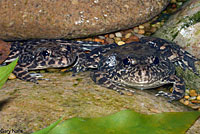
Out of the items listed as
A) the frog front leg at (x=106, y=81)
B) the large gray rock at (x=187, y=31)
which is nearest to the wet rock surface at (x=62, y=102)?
the frog front leg at (x=106, y=81)

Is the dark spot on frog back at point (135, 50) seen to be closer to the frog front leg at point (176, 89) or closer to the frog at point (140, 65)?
the frog at point (140, 65)

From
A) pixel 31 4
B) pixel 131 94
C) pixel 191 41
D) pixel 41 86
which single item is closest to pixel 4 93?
pixel 41 86

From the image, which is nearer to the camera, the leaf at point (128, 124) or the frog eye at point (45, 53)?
the leaf at point (128, 124)

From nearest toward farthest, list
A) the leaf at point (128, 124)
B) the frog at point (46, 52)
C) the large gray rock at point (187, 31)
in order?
1. the leaf at point (128, 124)
2. the large gray rock at point (187, 31)
3. the frog at point (46, 52)

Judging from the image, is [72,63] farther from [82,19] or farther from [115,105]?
[115,105]

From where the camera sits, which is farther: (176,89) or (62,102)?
(176,89)

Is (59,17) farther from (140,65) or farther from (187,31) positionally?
(187,31)

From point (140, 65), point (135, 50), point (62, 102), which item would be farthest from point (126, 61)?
point (62, 102)

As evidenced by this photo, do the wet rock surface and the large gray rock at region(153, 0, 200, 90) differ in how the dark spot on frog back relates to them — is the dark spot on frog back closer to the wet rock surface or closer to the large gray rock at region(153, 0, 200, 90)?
the wet rock surface
